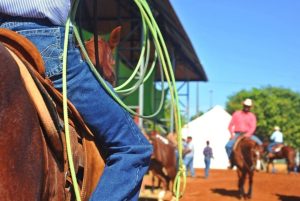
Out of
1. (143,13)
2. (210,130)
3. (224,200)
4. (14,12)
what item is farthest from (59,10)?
A: (210,130)

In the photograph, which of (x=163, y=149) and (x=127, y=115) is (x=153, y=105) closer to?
(x=163, y=149)

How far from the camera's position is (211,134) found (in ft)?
158

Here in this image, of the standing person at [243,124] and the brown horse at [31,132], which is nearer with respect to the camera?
the brown horse at [31,132]

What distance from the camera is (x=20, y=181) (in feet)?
5.49

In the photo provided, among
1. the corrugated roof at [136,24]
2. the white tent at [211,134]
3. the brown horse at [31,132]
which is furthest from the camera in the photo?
Result: the white tent at [211,134]

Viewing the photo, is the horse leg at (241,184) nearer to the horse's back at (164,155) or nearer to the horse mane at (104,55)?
the horse's back at (164,155)

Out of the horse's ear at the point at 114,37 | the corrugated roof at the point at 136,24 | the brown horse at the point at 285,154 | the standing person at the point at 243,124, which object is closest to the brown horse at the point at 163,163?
the standing person at the point at 243,124

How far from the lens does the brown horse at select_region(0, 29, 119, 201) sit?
5.46 feet

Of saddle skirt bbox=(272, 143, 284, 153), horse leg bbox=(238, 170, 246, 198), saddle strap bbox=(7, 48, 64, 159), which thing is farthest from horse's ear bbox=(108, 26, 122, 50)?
saddle skirt bbox=(272, 143, 284, 153)

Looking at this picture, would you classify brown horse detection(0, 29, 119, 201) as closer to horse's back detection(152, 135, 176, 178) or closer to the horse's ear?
the horse's ear

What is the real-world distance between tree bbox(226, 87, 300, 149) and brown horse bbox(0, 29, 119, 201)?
6622 cm

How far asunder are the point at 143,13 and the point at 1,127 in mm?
1343

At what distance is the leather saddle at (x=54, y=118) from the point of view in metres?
1.90

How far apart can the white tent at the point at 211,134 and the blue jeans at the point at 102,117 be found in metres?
44.8
